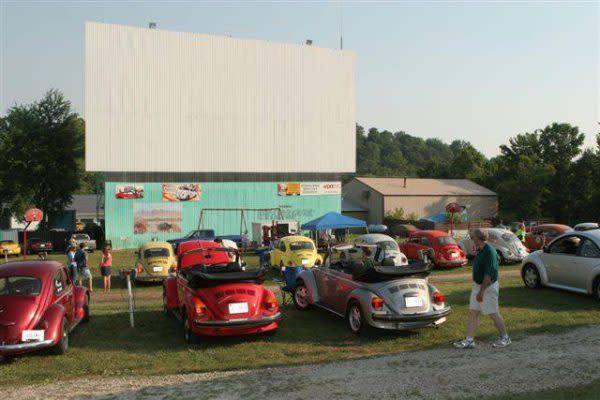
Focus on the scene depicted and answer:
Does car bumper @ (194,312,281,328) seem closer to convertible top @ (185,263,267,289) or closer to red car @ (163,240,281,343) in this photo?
red car @ (163,240,281,343)

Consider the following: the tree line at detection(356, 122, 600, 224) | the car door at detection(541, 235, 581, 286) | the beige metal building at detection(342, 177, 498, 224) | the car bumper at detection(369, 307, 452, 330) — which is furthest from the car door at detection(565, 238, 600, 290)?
the beige metal building at detection(342, 177, 498, 224)

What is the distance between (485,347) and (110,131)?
112 ft

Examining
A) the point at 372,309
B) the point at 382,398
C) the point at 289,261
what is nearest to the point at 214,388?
the point at 382,398

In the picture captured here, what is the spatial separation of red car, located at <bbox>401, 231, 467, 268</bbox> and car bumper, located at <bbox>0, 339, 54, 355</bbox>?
15.3m

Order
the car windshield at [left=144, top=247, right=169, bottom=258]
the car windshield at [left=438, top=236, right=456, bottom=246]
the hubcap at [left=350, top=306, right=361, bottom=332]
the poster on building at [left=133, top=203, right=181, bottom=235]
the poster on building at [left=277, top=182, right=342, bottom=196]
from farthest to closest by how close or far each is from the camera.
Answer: the poster on building at [left=277, top=182, right=342, bottom=196]
the poster on building at [left=133, top=203, right=181, bottom=235]
the car windshield at [left=438, top=236, right=456, bottom=246]
the car windshield at [left=144, top=247, right=169, bottom=258]
the hubcap at [left=350, top=306, right=361, bottom=332]

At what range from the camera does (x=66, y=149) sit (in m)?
47.3

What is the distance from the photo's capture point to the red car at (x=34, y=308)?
786 centimetres

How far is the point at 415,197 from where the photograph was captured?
53.7m

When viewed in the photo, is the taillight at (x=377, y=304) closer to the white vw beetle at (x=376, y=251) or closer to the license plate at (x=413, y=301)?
the license plate at (x=413, y=301)

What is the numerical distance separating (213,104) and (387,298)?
3364cm

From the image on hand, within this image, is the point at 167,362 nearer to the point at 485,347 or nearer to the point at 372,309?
the point at 372,309

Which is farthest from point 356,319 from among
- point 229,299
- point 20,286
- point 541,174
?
point 541,174

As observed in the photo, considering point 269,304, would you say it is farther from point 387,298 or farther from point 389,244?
point 389,244

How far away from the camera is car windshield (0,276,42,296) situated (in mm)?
8586
